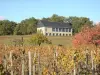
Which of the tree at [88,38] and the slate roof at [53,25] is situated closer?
the tree at [88,38]

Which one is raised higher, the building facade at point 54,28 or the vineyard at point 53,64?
the building facade at point 54,28

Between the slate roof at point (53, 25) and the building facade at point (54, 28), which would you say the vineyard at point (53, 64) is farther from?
the slate roof at point (53, 25)

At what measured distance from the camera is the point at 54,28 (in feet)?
330

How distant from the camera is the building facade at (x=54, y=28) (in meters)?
99.6

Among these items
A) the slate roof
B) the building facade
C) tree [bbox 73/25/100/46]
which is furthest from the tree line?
tree [bbox 73/25/100/46]

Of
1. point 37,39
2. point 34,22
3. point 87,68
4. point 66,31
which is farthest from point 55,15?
point 87,68

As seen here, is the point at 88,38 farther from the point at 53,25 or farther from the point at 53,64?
the point at 53,25

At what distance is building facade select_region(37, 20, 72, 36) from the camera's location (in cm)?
9962

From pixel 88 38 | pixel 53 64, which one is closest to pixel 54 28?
pixel 88 38

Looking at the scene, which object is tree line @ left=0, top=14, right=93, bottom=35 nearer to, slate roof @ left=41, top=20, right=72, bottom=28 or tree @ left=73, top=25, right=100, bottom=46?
slate roof @ left=41, top=20, right=72, bottom=28

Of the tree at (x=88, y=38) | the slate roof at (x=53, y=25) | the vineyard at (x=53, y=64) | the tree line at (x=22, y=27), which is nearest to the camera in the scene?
the vineyard at (x=53, y=64)

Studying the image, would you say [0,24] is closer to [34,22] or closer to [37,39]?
[34,22]

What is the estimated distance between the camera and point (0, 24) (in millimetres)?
104938

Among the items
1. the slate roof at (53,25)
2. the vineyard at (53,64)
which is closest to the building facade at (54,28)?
the slate roof at (53,25)
